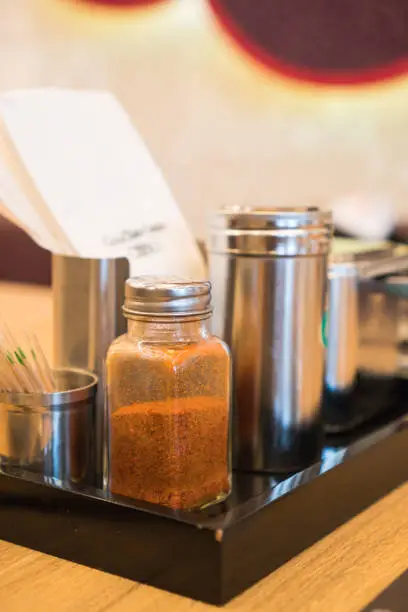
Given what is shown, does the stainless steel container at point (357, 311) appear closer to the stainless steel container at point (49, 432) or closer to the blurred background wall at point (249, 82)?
the stainless steel container at point (49, 432)

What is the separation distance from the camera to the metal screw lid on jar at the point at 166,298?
69 cm

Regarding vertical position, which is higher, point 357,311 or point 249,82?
point 249,82

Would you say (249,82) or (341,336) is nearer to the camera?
(341,336)

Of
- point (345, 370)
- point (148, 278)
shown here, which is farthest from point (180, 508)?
point (345, 370)

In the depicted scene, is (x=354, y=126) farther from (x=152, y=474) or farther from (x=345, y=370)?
(x=152, y=474)

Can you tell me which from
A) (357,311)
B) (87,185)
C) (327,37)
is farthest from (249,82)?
(87,185)

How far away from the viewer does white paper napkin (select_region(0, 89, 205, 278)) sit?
797 mm

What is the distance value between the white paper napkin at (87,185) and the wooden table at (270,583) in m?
0.30

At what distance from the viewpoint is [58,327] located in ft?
2.77

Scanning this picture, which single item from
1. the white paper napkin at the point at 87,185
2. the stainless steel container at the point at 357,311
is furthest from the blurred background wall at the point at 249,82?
the white paper napkin at the point at 87,185

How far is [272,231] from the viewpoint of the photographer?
0.79 m

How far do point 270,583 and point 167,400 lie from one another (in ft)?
0.54

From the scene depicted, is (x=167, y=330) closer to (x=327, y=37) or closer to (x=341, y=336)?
(x=341, y=336)

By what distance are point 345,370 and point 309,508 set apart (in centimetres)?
31
